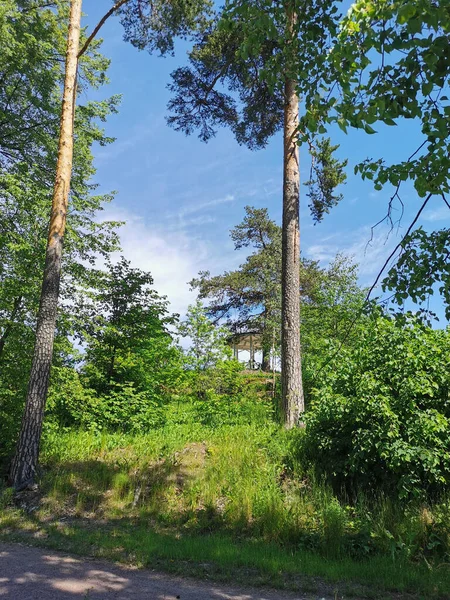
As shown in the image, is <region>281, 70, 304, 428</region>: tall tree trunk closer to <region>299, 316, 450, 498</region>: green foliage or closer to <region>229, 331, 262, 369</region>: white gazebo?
<region>299, 316, 450, 498</region>: green foliage

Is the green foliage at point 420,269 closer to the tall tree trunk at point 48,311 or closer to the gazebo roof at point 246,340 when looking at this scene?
the tall tree trunk at point 48,311

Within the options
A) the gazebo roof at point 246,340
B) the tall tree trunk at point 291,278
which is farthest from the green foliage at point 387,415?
the gazebo roof at point 246,340

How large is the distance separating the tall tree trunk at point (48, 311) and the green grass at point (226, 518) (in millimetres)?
575

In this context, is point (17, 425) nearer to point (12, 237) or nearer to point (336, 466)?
point (12, 237)

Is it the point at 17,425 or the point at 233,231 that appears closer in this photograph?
the point at 17,425

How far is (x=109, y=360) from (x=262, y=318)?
39.1 feet

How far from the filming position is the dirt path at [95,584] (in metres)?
3.96

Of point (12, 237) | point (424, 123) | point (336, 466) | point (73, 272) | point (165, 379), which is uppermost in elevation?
point (12, 237)

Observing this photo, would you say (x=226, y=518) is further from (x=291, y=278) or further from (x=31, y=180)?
(x=31, y=180)

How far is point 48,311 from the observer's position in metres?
8.98

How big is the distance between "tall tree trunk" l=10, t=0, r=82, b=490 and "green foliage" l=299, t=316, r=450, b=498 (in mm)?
5348

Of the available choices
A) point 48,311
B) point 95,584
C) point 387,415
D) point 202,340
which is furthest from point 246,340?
point 95,584

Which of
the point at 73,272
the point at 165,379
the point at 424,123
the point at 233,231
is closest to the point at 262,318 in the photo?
the point at 233,231

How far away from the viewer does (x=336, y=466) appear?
7.45 metres
